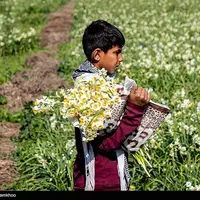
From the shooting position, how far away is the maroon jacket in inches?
123

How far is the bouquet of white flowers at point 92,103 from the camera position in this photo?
3.10m

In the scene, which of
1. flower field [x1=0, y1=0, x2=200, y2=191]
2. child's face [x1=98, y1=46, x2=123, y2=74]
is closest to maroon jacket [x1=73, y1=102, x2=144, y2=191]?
flower field [x1=0, y1=0, x2=200, y2=191]

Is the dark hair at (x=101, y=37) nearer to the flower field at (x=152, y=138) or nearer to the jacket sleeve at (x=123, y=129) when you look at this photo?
the jacket sleeve at (x=123, y=129)

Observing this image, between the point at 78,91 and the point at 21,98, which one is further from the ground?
the point at 21,98

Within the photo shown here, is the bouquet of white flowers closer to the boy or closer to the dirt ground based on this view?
the boy

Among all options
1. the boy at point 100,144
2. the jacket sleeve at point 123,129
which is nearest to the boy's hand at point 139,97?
the jacket sleeve at point 123,129

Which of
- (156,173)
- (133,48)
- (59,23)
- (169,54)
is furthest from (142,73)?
(59,23)

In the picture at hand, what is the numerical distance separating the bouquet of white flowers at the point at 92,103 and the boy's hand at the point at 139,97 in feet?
0.27

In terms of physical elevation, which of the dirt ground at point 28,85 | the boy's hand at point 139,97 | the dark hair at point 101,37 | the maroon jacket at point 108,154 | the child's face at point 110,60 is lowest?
the maroon jacket at point 108,154

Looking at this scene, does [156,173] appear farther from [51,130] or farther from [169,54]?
[169,54]

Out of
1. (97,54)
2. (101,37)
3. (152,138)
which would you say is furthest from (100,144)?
(152,138)

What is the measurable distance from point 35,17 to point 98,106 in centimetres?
1564

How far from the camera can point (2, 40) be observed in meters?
12.8

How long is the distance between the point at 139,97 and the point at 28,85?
6.41 m
